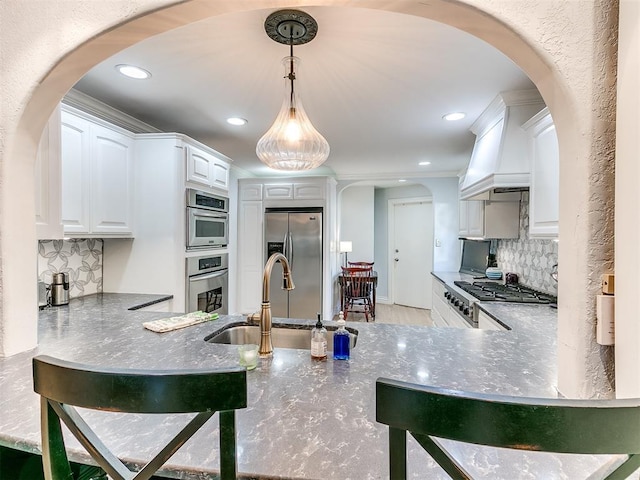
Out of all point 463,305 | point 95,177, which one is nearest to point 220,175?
point 95,177

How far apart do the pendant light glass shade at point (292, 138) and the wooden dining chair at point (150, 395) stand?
1499mm

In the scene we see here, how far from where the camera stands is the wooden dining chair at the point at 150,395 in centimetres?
49

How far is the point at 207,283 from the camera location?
3.09 m

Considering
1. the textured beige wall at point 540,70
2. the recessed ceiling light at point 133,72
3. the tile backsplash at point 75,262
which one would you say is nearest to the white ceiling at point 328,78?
the recessed ceiling light at point 133,72

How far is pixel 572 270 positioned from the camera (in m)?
0.88

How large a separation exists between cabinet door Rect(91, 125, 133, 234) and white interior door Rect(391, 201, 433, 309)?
5.01m

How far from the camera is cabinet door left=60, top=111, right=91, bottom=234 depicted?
2074mm

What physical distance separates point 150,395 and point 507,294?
2664 mm

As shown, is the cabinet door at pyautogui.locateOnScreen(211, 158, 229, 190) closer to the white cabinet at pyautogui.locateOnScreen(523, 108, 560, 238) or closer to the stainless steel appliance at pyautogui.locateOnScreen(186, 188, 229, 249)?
the stainless steel appliance at pyautogui.locateOnScreen(186, 188, 229, 249)

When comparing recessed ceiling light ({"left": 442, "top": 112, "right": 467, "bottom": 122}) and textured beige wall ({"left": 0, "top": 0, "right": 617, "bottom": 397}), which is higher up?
recessed ceiling light ({"left": 442, "top": 112, "right": 467, "bottom": 122})

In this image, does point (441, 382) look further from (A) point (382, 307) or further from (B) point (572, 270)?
(A) point (382, 307)

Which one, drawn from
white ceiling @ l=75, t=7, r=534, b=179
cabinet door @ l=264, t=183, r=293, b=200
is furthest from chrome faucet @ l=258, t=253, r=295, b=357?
cabinet door @ l=264, t=183, r=293, b=200

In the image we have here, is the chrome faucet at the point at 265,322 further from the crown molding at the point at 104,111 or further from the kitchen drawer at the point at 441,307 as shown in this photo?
the kitchen drawer at the point at 441,307

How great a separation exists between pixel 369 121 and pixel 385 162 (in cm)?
169
